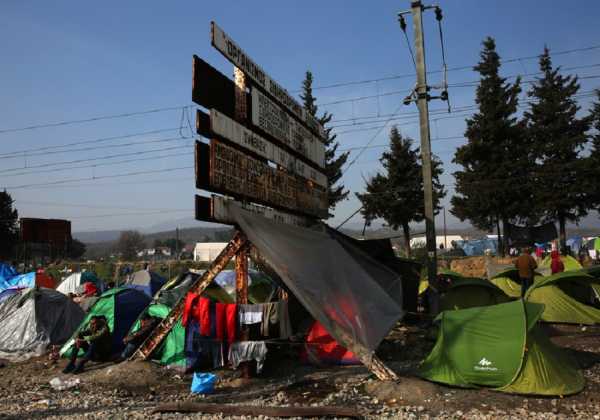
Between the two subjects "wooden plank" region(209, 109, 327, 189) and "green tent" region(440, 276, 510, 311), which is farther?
"green tent" region(440, 276, 510, 311)

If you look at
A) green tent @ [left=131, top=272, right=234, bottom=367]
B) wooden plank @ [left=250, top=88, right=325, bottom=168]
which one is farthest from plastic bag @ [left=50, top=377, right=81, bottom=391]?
wooden plank @ [left=250, top=88, right=325, bottom=168]

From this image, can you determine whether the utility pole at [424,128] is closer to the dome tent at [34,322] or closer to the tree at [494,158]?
the dome tent at [34,322]

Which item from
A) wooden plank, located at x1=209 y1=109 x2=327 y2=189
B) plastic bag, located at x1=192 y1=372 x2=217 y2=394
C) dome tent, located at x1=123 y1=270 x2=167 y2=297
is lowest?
plastic bag, located at x1=192 y1=372 x2=217 y2=394

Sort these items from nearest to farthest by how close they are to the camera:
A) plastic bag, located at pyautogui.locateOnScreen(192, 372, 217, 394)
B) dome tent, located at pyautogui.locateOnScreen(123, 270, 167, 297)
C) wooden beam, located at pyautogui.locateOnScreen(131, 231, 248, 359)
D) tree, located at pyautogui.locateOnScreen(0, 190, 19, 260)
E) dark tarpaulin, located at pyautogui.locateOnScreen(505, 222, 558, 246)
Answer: plastic bag, located at pyautogui.locateOnScreen(192, 372, 217, 394) < wooden beam, located at pyautogui.locateOnScreen(131, 231, 248, 359) < dome tent, located at pyautogui.locateOnScreen(123, 270, 167, 297) < dark tarpaulin, located at pyautogui.locateOnScreen(505, 222, 558, 246) < tree, located at pyautogui.locateOnScreen(0, 190, 19, 260)

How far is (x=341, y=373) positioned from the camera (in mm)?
8641

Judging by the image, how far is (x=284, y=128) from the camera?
436 inches

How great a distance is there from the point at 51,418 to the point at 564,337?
978cm

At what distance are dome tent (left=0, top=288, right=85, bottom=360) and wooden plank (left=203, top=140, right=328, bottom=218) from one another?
6441mm

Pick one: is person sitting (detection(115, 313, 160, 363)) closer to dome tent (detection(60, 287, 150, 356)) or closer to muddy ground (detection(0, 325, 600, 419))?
muddy ground (detection(0, 325, 600, 419))

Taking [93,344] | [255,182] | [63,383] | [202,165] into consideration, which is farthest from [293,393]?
[93,344]

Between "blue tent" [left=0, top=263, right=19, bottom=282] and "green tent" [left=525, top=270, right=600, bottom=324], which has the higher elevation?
"blue tent" [left=0, top=263, right=19, bottom=282]

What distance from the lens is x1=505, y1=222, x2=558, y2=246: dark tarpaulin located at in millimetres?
32312

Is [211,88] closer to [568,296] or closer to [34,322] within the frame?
[34,322]

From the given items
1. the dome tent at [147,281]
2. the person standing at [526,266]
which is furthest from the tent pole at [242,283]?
the dome tent at [147,281]
